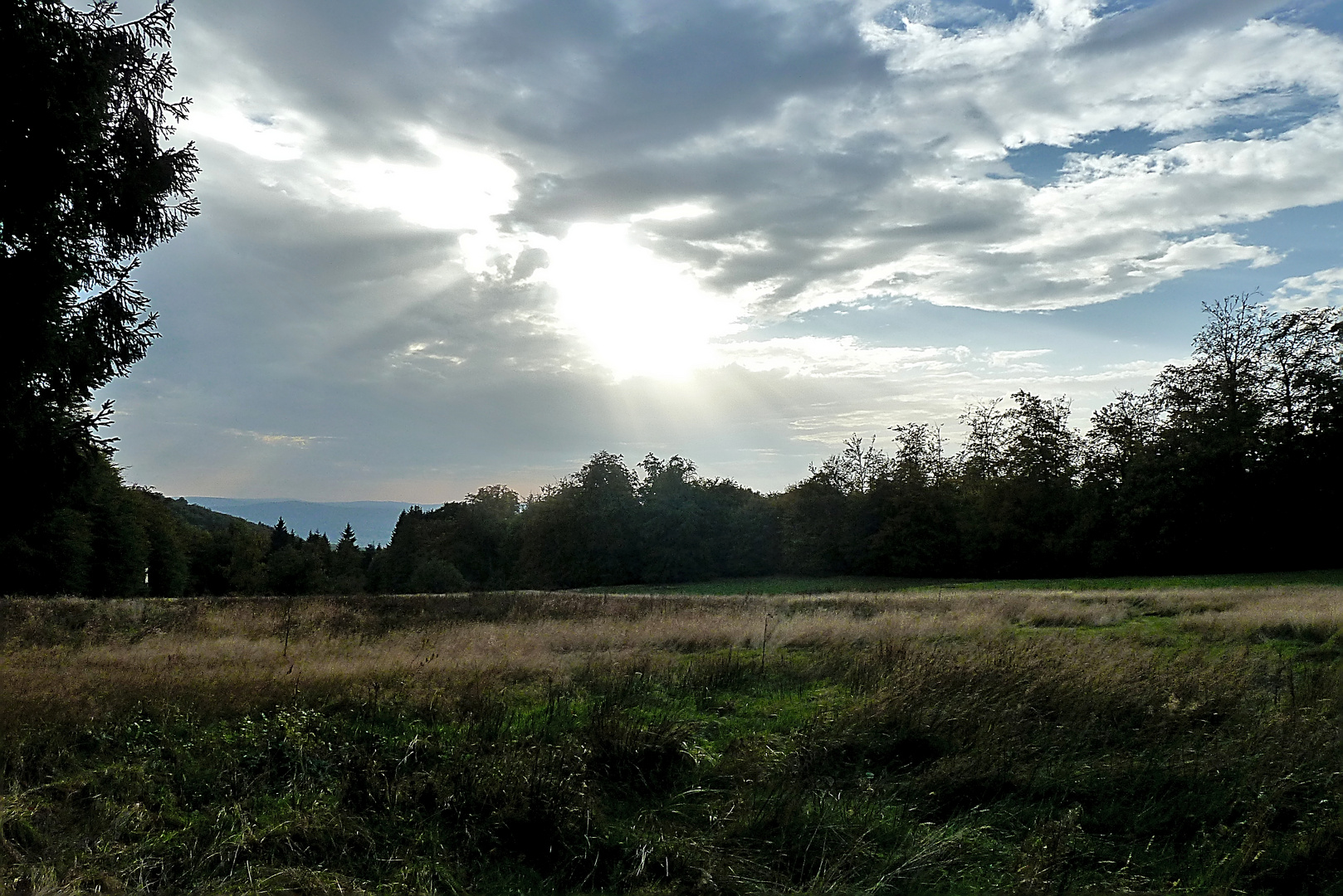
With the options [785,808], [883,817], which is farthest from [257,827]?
[883,817]

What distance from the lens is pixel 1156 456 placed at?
135 ft

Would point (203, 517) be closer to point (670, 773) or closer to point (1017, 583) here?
point (1017, 583)

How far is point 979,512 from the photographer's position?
48500 millimetres

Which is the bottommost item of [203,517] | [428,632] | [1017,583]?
[1017,583]

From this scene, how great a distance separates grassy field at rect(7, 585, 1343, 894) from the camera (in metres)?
4.57

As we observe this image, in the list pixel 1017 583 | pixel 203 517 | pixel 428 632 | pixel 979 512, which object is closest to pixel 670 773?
pixel 428 632

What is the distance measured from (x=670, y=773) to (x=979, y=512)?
46745mm

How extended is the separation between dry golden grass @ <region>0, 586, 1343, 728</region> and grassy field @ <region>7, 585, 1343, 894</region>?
9cm

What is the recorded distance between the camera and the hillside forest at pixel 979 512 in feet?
128

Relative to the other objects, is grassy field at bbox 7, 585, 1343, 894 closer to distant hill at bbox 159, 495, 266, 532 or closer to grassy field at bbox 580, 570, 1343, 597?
grassy field at bbox 580, 570, 1343, 597

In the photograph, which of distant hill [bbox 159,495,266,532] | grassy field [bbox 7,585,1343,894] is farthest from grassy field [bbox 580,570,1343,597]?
distant hill [bbox 159,495,266,532]

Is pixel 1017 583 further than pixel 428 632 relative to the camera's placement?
Yes

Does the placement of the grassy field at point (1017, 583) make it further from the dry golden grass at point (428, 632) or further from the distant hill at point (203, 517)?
the distant hill at point (203, 517)

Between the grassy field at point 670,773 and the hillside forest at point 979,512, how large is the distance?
20.6 m
